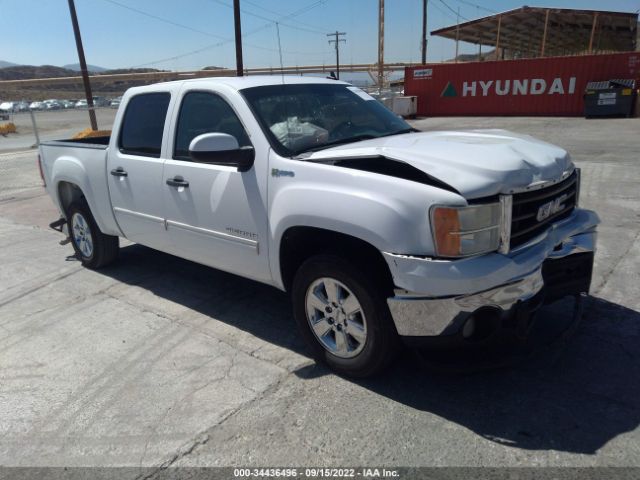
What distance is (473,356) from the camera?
9.82 ft

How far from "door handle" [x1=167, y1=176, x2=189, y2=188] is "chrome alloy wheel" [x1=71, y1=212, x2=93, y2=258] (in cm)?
194

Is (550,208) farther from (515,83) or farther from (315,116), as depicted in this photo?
(515,83)

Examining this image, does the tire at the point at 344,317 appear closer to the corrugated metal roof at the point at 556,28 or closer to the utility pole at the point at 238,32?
the utility pole at the point at 238,32

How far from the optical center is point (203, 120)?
12.8 ft

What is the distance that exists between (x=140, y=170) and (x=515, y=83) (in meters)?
22.8

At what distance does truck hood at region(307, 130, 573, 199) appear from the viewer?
2.62m

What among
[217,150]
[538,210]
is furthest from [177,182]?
[538,210]

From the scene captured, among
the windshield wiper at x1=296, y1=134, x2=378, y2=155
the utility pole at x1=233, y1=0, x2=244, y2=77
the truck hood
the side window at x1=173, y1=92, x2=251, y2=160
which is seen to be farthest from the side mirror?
the utility pole at x1=233, y1=0, x2=244, y2=77

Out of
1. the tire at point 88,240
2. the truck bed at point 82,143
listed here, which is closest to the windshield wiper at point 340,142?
the truck bed at point 82,143

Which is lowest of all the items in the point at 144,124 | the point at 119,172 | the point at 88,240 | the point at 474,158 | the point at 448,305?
the point at 88,240

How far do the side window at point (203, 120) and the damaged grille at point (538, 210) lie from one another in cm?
184

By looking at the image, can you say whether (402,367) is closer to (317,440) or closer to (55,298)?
(317,440)

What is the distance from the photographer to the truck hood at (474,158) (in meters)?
2.62

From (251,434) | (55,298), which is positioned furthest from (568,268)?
(55,298)
